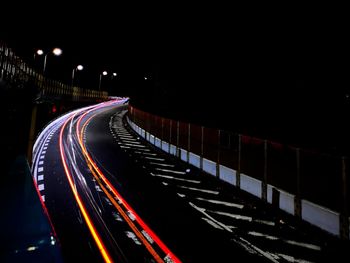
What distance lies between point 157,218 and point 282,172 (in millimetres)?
4893

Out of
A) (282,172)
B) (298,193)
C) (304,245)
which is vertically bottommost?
(304,245)

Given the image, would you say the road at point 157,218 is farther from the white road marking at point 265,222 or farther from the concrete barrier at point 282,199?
the concrete barrier at point 282,199

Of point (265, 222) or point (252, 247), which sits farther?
point (265, 222)

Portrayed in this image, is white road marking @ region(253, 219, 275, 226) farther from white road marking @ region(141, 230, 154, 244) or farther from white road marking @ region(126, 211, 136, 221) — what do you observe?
white road marking @ region(126, 211, 136, 221)

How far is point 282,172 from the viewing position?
11.0m

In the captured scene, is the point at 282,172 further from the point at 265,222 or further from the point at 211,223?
the point at 211,223

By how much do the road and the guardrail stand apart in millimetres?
558

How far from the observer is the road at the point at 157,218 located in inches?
317

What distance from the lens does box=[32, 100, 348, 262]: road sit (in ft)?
26.4

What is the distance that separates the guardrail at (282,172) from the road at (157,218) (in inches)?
22.0

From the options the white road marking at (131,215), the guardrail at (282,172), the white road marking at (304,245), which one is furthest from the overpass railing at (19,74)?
the white road marking at (304,245)

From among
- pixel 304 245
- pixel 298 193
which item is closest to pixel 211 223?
pixel 304 245

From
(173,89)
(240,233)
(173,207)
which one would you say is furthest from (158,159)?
(173,89)

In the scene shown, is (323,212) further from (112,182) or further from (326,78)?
(326,78)
